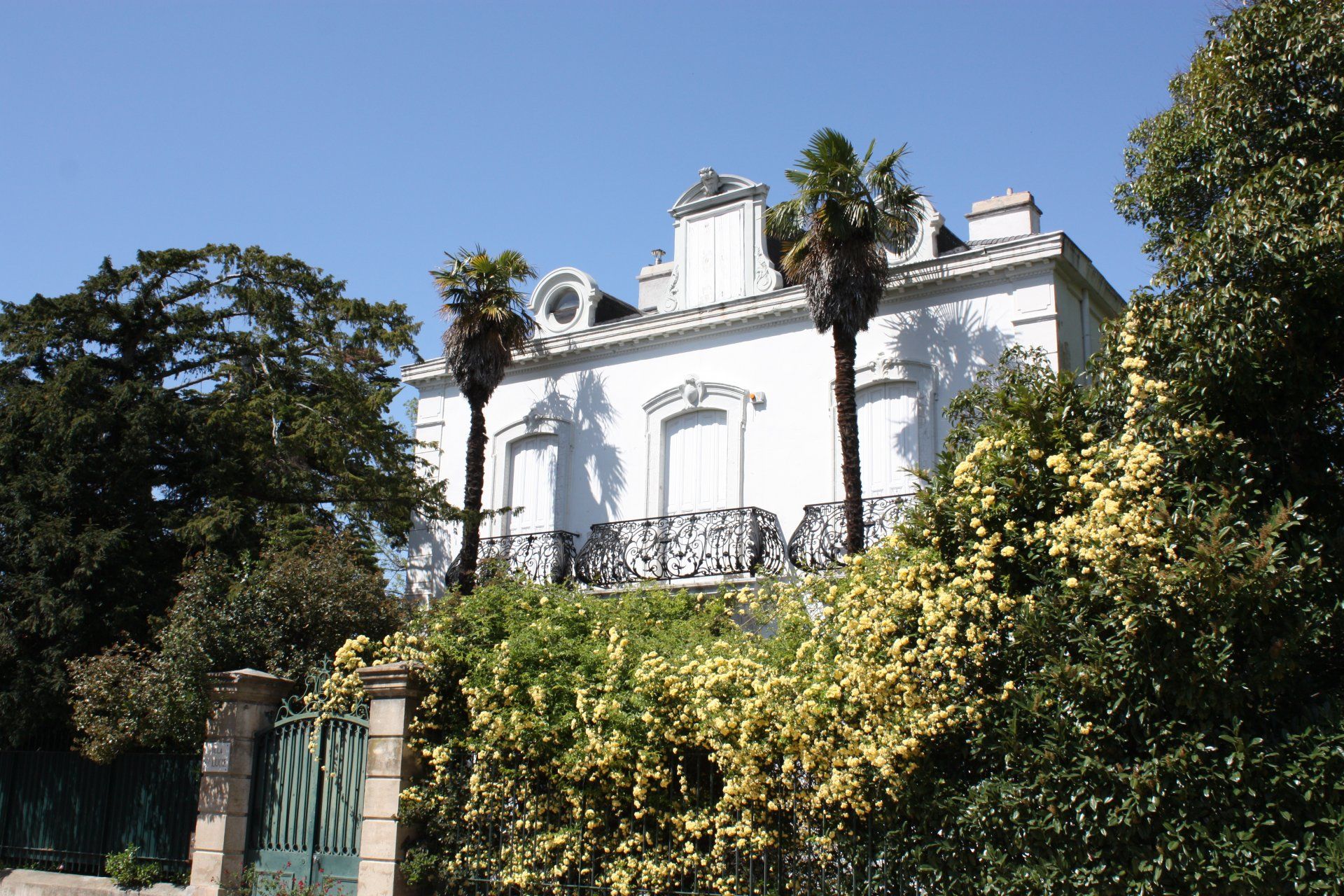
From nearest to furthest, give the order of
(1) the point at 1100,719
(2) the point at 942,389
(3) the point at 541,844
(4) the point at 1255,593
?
(4) the point at 1255,593
(1) the point at 1100,719
(3) the point at 541,844
(2) the point at 942,389

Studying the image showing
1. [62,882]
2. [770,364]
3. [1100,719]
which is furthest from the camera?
[770,364]

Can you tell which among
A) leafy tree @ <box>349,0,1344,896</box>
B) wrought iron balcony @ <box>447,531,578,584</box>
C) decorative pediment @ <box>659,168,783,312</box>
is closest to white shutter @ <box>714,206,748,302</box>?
decorative pediment @ <box>659,168,783,312</box>

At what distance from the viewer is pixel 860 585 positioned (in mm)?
8141

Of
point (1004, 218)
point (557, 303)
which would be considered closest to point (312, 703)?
point (557, 303)

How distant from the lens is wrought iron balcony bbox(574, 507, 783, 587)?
15812 millimetres

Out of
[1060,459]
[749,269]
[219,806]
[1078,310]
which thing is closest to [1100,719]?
[1060,459]

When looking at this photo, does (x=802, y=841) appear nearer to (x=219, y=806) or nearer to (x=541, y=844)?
(x=541, y=844)

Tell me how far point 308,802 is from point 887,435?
8648mm

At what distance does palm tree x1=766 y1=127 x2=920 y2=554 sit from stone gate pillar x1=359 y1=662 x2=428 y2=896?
237 inches

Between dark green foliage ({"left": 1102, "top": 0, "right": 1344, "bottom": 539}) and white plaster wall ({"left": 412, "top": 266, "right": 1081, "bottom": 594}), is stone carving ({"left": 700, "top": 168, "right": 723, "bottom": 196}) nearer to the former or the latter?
white plaster wall ({"left": 412, "top": 266, "right": 1081, "bottom": 594})

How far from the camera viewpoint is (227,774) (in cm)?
1122

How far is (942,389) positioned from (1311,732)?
9.18m

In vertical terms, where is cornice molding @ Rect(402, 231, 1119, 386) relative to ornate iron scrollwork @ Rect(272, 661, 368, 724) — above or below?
above

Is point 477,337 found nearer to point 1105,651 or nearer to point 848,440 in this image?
point 848,440
